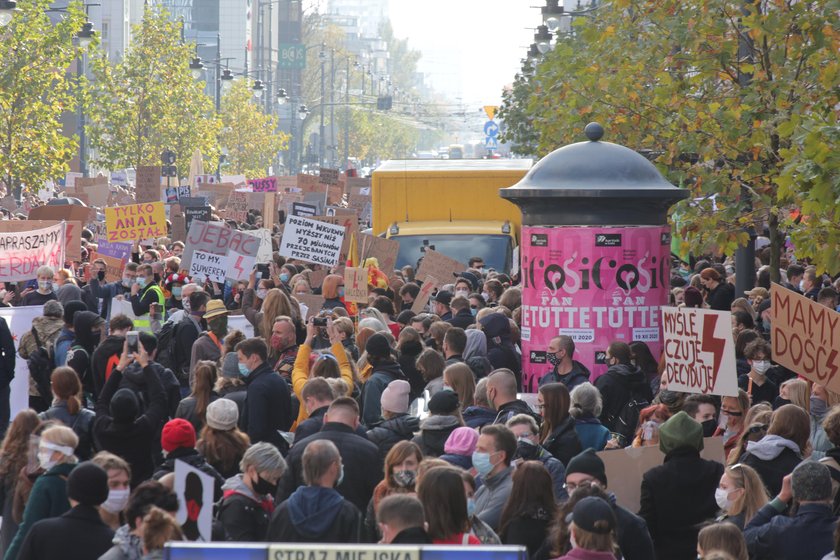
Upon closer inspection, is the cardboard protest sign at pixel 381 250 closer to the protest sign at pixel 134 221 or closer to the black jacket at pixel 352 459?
the protest sign at pixel 134 221

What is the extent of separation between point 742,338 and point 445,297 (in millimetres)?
3581

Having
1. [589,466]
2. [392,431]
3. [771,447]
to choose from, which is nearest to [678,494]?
[771,447]

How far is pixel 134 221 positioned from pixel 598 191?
1261 cm

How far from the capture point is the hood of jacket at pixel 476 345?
11688 mm

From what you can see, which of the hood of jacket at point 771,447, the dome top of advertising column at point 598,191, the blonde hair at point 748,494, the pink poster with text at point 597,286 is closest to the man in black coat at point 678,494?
the blonde hair at point 748,494

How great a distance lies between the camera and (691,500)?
7441 mm

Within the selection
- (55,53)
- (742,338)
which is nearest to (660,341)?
(742,338)

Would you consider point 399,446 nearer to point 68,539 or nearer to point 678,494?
point 678,494

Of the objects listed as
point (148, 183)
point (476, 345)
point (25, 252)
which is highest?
point (476, 345)

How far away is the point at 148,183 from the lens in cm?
3238

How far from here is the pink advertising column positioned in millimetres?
10750

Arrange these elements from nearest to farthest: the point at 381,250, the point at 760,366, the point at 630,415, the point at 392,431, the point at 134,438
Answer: the point at 392,431
the point at 134,438
the point at 630,415
the point at 760,366
the point at 381,250

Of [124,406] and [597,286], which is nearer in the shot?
[124,406]

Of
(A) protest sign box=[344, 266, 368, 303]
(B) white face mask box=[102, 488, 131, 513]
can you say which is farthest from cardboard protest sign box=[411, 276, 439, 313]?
(B) white face mask box=[102, 488, 131, 513]
